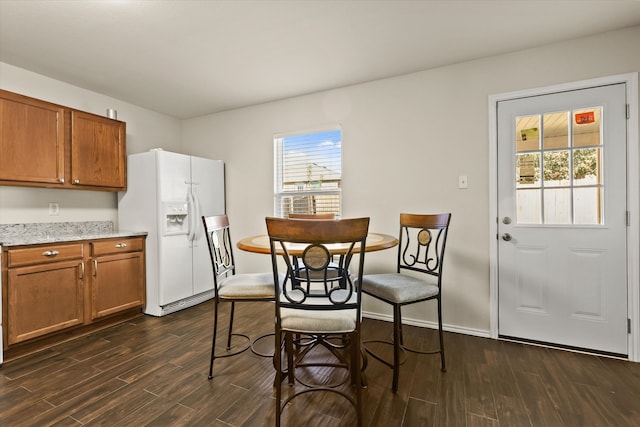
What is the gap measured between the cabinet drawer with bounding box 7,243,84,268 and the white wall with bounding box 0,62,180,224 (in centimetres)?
65

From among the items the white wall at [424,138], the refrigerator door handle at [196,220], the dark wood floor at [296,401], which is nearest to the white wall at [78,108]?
the white wall at [424,138]

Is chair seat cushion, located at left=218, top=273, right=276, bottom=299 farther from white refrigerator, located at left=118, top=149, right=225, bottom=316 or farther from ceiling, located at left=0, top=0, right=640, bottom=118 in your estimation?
ceiling, located at left=0, top=0, right=640, bottom=118

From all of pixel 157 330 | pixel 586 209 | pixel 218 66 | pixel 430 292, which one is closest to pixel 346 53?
pixel 218 66

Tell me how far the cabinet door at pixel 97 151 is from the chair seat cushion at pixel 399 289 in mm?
2944

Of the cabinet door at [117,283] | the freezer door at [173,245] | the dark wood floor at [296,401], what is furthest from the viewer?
the freezer door at [173,245]

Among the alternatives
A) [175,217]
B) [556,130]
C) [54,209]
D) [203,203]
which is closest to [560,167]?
[556,130]

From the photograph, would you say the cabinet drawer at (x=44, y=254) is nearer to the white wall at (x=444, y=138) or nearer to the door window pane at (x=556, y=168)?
the white wall at (x=444, y=138)

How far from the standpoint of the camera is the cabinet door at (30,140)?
241cm

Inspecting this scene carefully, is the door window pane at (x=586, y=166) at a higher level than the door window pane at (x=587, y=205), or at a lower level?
higher

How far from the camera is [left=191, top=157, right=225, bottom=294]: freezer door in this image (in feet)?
11.7

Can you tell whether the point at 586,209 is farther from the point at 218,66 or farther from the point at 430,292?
the point at 218,66

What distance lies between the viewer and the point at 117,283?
117 inches

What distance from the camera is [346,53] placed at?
8.43ft

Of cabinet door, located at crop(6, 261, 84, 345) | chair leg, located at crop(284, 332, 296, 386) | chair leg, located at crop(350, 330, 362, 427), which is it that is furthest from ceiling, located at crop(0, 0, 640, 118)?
chair leg, located at crop(284, 332, 296, 386)
